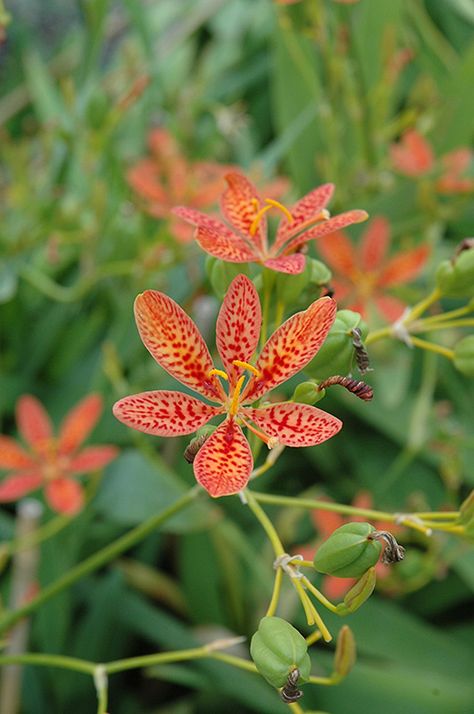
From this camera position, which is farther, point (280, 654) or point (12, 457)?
point (12, 457)

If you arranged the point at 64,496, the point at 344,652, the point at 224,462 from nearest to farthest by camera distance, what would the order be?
the point at 224,462
the point at 344,652
the point at 64,496

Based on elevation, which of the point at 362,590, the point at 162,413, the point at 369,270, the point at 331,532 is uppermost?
the point at 162,413

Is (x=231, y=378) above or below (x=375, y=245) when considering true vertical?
above

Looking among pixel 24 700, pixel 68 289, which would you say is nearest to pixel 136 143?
pixel 68 289

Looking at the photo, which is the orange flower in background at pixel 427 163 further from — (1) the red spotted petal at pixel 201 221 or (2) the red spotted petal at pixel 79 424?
(1) the red spotted petal at pixel 201 221

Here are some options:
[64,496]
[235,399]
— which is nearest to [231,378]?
[235,399]

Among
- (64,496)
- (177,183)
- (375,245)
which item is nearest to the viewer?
(64,496)

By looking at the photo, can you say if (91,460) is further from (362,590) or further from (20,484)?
(362,590)
